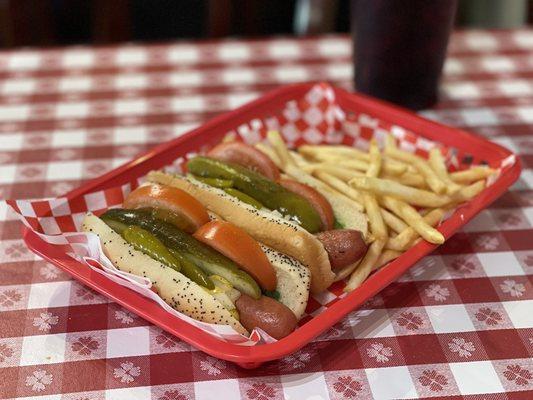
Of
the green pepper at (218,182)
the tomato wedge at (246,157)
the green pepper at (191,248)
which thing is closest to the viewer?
the green pepper at (191,248)

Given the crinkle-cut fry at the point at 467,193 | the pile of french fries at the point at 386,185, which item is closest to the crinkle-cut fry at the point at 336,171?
the pile of french fries at the point at 386,185

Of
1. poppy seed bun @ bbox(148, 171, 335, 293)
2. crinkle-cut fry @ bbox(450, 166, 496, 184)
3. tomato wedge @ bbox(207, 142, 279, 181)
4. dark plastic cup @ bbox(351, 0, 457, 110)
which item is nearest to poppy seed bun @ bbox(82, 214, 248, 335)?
poppy seed bun @ bbox(148, 171, 335, 293)

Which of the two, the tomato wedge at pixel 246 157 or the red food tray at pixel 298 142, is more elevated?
the tomato wedge at pixel 246 157

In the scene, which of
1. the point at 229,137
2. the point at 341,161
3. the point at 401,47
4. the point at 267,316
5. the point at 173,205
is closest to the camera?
the point at 267,316

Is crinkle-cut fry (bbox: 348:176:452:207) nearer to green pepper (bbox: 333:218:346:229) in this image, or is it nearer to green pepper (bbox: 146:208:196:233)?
green pepper (bbox: 333:218:346:229)

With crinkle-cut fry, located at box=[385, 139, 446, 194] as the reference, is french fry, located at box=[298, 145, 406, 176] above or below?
below

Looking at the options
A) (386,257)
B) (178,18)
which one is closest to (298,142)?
(386,257)

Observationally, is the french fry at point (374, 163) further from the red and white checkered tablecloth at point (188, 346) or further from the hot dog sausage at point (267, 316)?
the hot dog sausage at point (267, 316)

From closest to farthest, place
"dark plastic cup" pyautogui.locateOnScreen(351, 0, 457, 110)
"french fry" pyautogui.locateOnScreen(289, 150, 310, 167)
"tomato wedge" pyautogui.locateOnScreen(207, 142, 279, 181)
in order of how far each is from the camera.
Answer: "tomato wedge" pyautogui.locateOnScreen(207, 142, 279, 181)
"french fry" pyautogui.locateOnScreen(289, 150, 310, 167)
"dark plastic cup" pyautogui.locateOnScreen(351, 0, 457, 110)

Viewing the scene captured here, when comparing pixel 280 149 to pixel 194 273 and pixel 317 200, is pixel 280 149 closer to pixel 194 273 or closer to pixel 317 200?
pixel 317 200
